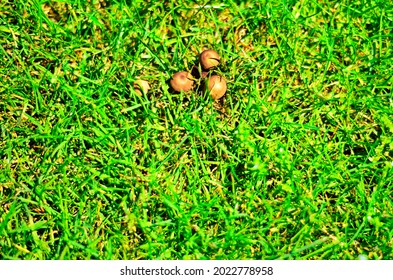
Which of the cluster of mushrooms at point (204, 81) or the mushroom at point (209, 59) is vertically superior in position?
the mushroom at point (209, 59)

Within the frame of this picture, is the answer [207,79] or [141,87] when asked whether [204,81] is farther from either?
[141,87]

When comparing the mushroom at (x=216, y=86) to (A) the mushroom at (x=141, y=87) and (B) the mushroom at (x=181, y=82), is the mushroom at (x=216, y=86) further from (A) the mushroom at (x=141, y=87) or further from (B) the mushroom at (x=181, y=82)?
(A) the mushroom at (x=141, y=87)

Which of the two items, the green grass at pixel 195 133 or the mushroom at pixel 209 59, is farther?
the mushroom at pixel 209 59

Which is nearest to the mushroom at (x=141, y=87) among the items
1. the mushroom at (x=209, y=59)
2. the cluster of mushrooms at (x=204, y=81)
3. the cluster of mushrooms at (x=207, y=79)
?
the cluster of mushrooms at (x=204, y=81)

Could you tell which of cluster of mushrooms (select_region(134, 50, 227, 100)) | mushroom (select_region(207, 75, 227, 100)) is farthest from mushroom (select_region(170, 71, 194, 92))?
mushroom (select_region(207, 75, 227, 100))

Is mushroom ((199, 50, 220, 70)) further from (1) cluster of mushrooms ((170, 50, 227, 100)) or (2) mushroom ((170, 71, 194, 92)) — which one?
(2) mushroom ((170, 71, 194, 92))
